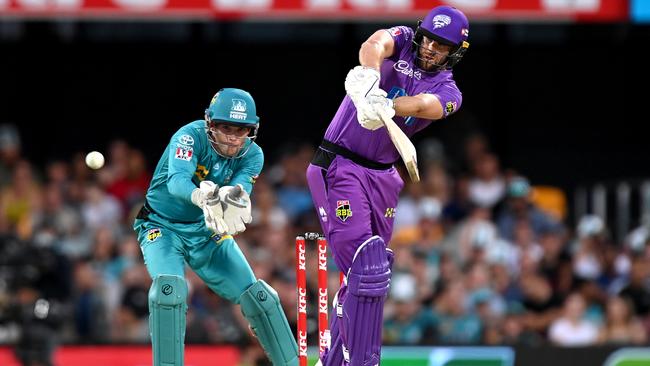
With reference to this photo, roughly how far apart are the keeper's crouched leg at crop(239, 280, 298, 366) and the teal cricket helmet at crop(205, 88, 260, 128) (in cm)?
129

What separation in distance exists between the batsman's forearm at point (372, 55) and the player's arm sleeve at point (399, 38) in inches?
11.1

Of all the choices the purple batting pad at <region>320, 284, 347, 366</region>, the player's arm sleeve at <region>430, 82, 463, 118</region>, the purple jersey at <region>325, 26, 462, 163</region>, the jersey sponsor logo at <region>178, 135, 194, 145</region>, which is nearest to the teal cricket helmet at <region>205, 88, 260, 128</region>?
the jersey sponsor logo at <region>178, 135, 194, 145</region>

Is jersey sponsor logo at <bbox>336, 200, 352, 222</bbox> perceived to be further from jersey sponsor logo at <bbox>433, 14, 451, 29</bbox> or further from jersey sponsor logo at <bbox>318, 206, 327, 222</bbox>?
jersey sponsor logo at <bbox>433, 14, 451, 29</bbox>

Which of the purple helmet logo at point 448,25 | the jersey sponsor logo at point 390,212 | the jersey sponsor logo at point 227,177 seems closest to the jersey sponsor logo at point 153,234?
the jersey sponsor logo at point 227,177

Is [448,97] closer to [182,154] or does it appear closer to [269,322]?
[182,154]

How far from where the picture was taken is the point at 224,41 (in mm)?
19578

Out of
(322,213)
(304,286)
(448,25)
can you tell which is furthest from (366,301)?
(448,25)

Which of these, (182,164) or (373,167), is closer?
(182,164)

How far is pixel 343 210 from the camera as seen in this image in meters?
9.52

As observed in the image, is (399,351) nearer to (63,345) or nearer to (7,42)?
(63,345)

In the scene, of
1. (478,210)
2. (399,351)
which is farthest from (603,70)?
(399,351)

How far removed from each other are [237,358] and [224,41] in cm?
682

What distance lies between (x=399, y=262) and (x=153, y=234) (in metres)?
6.04

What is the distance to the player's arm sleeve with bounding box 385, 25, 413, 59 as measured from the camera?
9512 mm
